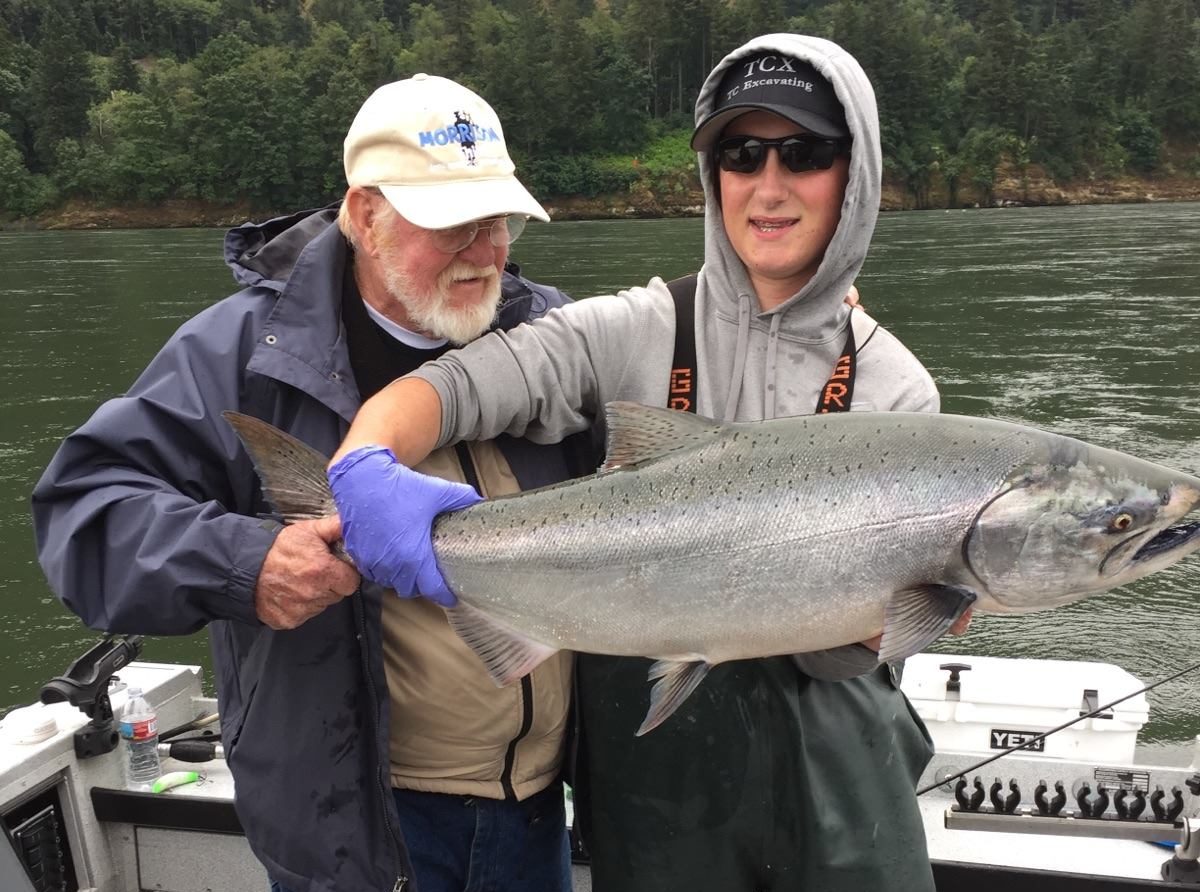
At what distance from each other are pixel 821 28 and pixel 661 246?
75.6m

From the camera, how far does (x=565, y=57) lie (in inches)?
3794

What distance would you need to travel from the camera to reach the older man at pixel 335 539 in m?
2.46

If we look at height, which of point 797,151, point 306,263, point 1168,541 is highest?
point 797,151

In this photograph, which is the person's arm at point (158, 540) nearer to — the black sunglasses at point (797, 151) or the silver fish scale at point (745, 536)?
the silver fish scale at point (745, 536)

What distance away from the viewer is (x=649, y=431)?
268 centimetres

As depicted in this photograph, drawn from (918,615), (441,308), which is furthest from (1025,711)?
(441,308)

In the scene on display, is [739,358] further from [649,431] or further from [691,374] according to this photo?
[649,431]

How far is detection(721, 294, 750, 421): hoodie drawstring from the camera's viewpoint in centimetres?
285

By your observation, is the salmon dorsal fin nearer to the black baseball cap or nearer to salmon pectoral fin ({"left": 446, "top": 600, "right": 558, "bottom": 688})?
salmon pectoral fin ({"left": 446, "top": 600, "right": 558, "bottom": 688})

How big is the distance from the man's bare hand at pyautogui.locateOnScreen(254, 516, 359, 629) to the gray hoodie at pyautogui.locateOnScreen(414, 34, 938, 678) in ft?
1.40

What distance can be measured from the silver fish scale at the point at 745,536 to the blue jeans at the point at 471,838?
610 mm

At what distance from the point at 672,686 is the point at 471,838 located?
798mm

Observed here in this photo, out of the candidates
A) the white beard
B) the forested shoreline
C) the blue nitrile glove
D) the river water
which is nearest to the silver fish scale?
the blue nitrile glove

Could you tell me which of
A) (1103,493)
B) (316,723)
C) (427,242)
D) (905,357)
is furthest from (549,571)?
(1103,493)
